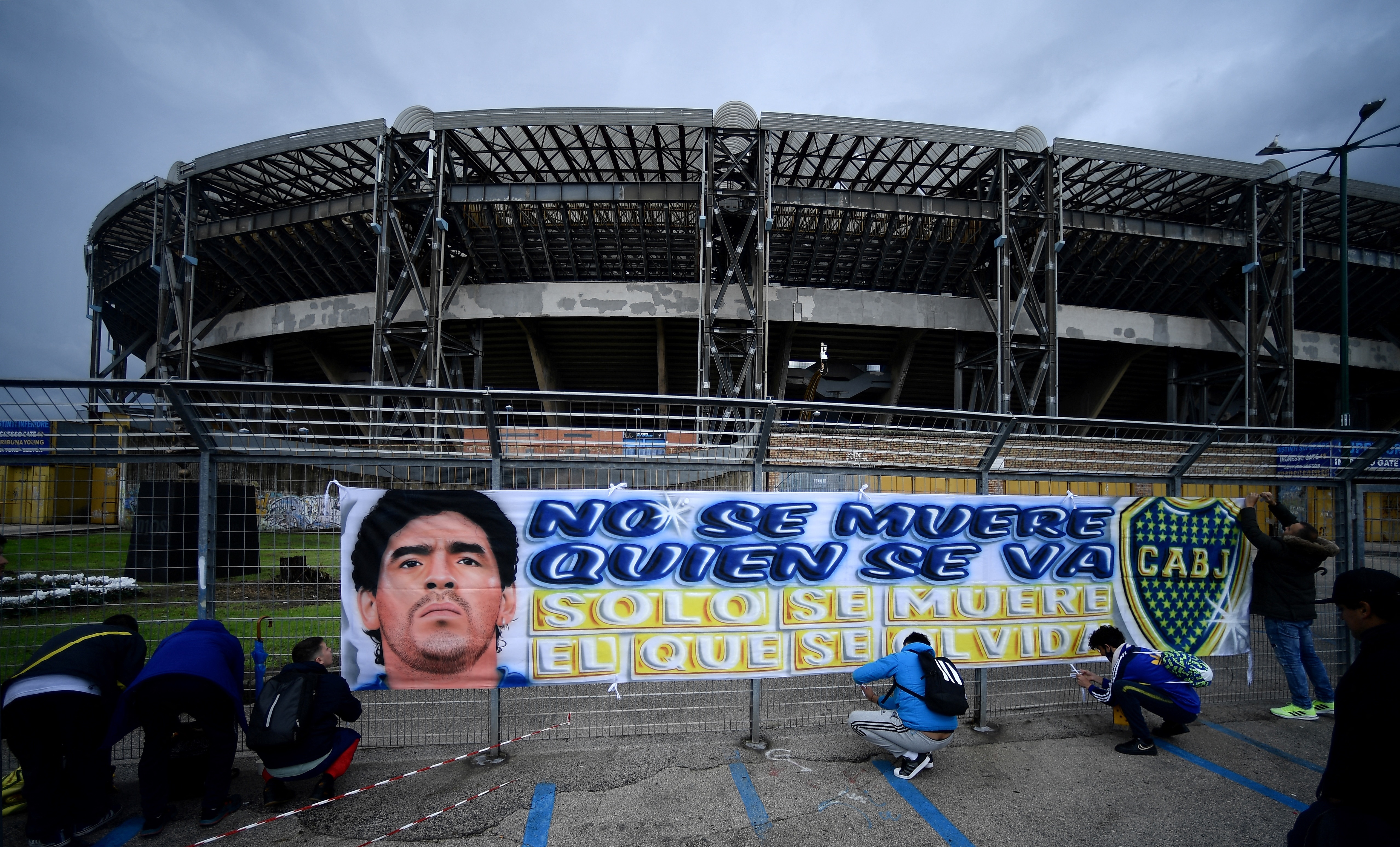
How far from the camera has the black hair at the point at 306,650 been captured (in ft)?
12.2

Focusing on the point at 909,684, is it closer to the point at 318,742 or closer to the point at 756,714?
the point at 756,714

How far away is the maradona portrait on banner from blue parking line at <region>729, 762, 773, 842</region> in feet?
5.17

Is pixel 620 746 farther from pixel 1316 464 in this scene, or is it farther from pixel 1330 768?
pixel 1316 464

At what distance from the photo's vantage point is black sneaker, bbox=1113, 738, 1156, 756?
14.1ft

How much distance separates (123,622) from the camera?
361 cm

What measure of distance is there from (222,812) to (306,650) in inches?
37.3

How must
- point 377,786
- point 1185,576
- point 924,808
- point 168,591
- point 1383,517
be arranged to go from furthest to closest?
point 1383,517 < point 1185,576 < point 168,591 < point 377,786 < point 924,808

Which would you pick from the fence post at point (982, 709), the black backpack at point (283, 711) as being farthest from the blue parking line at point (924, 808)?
the black backpack at point (283, 711)

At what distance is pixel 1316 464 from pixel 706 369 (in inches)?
591

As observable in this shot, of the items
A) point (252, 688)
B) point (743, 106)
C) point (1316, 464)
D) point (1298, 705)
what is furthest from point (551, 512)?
point (743, 106)

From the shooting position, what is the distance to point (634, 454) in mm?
4340

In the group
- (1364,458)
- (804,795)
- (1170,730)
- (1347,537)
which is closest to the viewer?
(804,795)

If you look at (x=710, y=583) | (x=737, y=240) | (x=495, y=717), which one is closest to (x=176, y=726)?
(x=495, y=717)

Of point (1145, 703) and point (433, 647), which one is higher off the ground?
point (433, 647)
